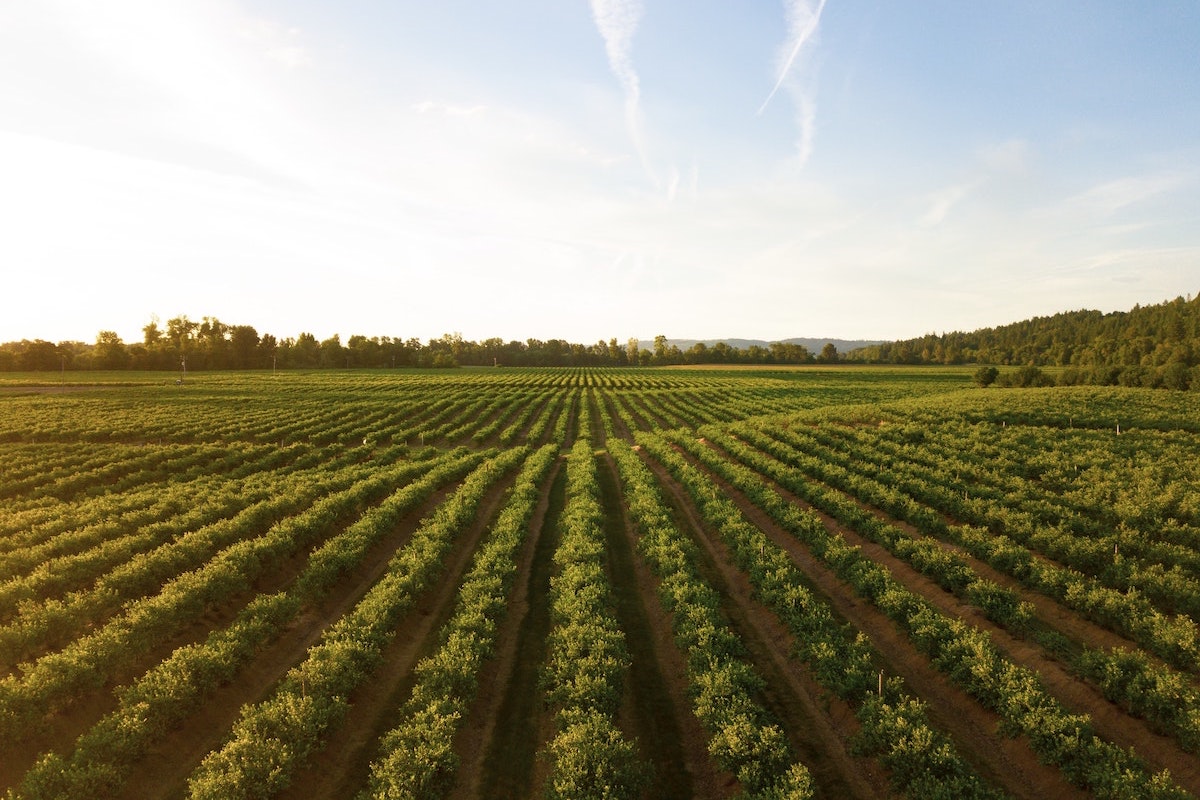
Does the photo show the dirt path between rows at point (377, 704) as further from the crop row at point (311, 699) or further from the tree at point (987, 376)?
the tree at point (987, 376)

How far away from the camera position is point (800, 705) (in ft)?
44.3

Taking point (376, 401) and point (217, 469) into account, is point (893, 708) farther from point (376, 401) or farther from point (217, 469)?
point (376, 401)

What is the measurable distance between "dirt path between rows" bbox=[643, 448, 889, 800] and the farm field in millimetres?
82

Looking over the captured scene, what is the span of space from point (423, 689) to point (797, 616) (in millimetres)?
11108

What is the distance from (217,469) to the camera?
37.8 meters

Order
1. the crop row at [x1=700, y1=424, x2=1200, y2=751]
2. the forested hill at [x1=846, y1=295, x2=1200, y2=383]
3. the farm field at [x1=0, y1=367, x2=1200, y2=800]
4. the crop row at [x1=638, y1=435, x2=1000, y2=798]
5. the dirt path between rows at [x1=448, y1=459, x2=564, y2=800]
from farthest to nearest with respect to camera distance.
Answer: the forested hill at [x1=846, y1=295, x2=1200, y2=383]
the crop row at [x1=700, y1=424, x2=1200, y2=751]
the dirt path between rows at [x1=448, y1=459, x2=564, y2=800]
the farm field at [x1=0, y1=367, x2=1200, y2=800]
the crop row at [x1=638, y1=435, x2=1000, y2=798]

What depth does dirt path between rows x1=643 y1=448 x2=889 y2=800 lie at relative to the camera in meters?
11.2

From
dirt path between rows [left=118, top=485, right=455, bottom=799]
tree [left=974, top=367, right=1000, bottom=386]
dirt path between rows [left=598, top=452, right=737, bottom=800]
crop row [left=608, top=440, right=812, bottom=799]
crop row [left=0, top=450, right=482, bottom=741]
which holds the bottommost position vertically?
dirt path between rows [left=598, top=452, right=737, bottom=800]

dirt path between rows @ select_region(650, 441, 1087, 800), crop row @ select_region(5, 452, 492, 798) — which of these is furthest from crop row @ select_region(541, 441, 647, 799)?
crop row @ select_region(5, 452, 492, 798)

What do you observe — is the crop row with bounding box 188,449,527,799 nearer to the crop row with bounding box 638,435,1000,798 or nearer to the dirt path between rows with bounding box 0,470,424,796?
the dirt path between rows with bounding box 0,470,424,796

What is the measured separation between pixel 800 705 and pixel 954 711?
3.95m

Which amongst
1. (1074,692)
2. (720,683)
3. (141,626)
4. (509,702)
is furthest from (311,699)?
(1074,692)

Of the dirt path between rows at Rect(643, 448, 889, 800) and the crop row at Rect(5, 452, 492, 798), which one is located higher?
the crop row at Rect(5, 452, 492, 798)

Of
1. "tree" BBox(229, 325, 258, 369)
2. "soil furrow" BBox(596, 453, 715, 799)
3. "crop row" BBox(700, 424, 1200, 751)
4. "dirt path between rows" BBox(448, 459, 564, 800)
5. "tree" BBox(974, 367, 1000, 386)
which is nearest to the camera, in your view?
"dirt path between rows" BBox(448, 459, 564, 800)
